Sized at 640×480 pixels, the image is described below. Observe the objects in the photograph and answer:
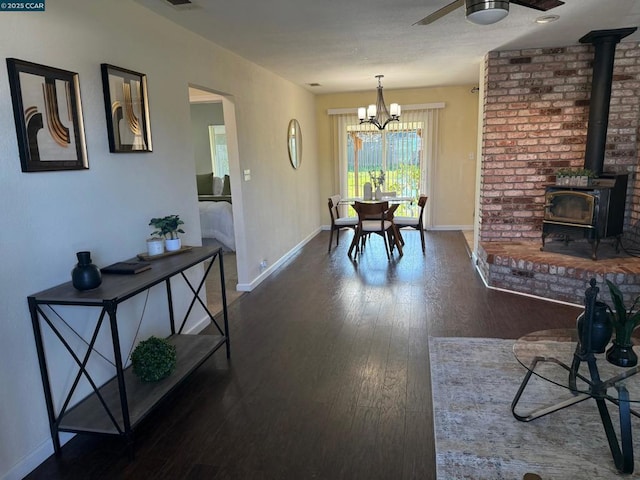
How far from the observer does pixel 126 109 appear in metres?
2.64

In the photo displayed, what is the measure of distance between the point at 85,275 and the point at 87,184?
0.58m

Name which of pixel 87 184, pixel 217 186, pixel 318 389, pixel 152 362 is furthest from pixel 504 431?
pixel 217 186

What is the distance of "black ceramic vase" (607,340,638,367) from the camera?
79.5 inches

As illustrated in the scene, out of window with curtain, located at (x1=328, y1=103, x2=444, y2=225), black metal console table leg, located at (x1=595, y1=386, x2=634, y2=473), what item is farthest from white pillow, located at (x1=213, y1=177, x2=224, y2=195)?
black metal console table leg, located at (x1=595, y1=386, x2=634, y2=473)

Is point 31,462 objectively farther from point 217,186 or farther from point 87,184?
point 217,186

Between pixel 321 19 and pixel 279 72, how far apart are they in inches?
86.1

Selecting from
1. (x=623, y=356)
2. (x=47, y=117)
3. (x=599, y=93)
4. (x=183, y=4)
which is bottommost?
(x=623, y=356)

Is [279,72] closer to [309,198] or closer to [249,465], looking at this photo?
[309,198]

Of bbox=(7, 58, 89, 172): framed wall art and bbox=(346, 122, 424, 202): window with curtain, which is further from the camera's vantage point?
bbox=(346, 122, 424, 202): window with curtain

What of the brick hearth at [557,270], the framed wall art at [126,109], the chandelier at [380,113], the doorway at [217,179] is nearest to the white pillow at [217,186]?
the doorway at [217,179]

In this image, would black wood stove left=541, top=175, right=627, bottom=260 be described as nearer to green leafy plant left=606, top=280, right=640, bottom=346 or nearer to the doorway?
green leafy plant left=606, top=280, right=640, bottom=346

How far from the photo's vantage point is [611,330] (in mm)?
A: 2035

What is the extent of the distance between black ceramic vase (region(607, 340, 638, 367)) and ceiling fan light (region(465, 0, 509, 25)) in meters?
1.73

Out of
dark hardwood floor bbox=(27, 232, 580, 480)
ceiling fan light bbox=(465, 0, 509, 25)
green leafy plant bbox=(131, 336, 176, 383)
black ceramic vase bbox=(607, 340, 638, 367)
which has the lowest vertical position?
dark hardwood floor bbox=(27, 232, 580, 480)
